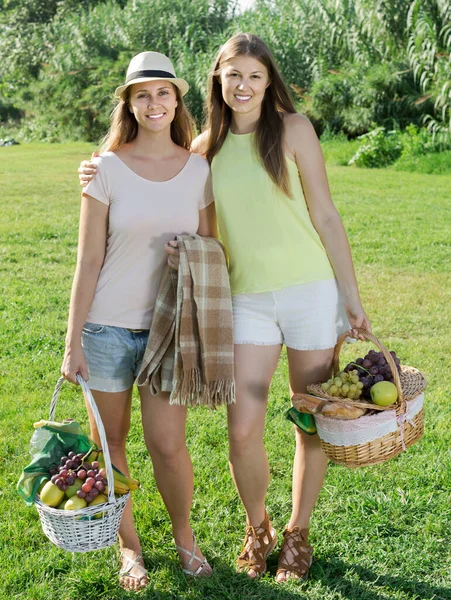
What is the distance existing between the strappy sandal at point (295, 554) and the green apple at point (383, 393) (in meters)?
0.67

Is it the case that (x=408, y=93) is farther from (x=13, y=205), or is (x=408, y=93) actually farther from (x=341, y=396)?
(x=341, y=396)

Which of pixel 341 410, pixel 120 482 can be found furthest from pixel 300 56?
pixel 120 482

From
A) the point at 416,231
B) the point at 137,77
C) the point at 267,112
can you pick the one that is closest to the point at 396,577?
the point at 267,112

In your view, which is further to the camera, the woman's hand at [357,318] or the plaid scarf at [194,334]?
the woman's hand at [357,318]

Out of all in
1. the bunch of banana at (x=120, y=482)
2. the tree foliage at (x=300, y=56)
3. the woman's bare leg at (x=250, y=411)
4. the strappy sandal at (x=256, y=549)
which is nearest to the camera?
the bunch of banana at (x=120, y=482)

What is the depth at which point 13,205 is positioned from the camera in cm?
1073

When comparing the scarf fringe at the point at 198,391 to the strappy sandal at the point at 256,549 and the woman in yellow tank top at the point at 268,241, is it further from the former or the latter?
the strappy sandal at the point at 256,549

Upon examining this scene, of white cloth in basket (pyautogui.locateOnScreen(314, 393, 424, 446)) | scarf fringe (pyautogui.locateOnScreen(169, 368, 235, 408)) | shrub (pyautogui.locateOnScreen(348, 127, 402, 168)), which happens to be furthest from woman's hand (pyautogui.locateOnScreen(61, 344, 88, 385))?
shrub (pyautogui.locateOnScreen(348, 127, 402, 168))

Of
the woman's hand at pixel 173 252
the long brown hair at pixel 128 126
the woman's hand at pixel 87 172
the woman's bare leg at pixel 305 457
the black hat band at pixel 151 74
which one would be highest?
the black hat band at pixel 151 74

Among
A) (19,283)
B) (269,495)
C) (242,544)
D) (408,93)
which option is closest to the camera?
(242,544)

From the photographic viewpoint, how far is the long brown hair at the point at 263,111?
276 centimetres

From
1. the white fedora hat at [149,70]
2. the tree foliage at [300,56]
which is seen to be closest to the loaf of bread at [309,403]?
the white fedora hat at [149,70]

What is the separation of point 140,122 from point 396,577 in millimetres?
1904

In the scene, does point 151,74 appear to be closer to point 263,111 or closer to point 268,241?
point 263,111
